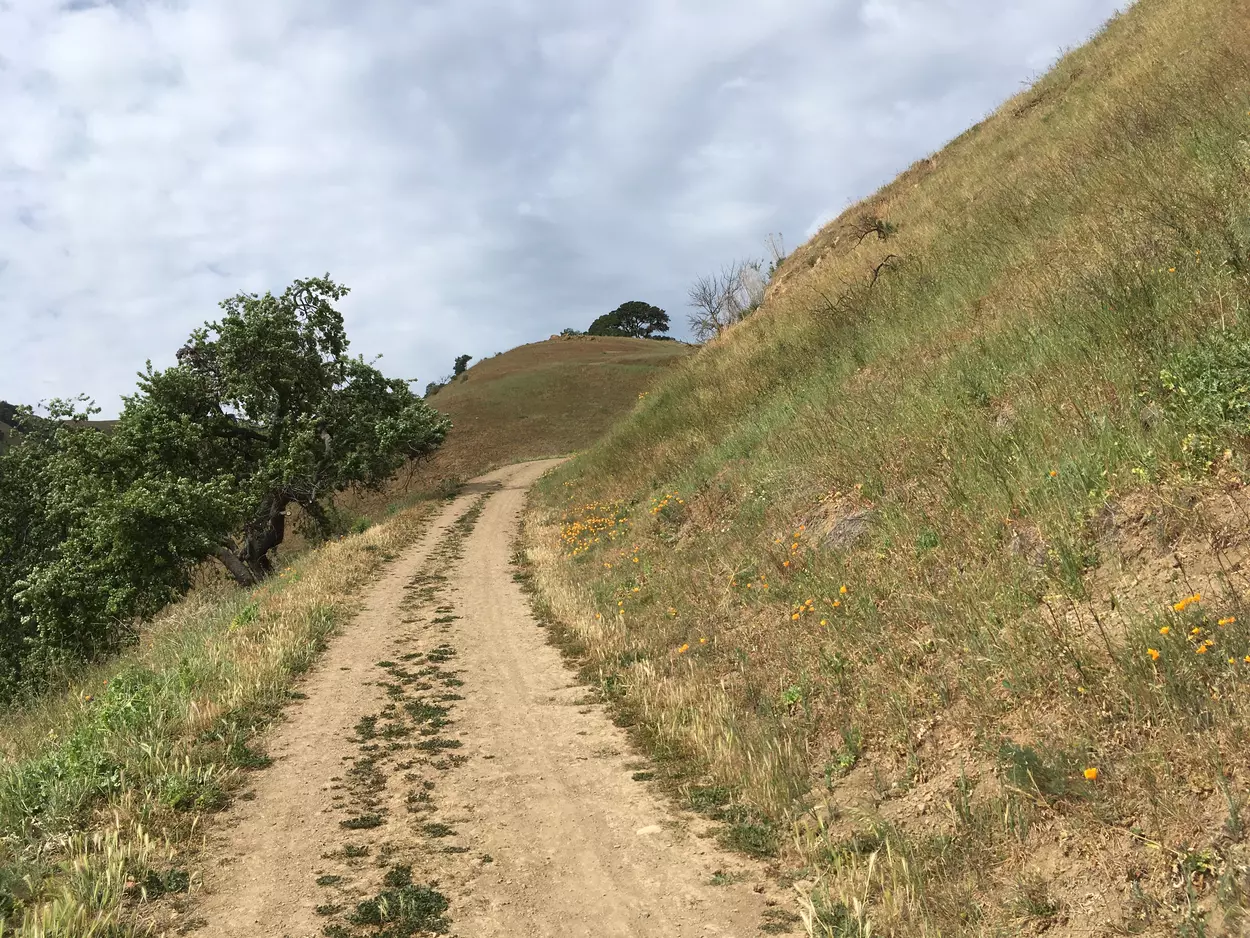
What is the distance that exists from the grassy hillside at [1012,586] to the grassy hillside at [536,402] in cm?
3186

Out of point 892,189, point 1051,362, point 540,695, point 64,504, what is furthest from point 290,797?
point 892,189

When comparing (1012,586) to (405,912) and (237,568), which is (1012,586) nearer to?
(405,912)

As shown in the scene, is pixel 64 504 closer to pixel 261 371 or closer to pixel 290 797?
pixel 261 371

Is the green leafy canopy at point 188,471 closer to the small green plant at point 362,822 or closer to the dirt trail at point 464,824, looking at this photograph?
the dirt trail at point 464,824

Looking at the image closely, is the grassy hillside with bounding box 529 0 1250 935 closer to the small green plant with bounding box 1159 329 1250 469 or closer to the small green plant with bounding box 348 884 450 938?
the small green plant with bounding box 1159 329 1250 469

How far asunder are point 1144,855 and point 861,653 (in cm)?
253

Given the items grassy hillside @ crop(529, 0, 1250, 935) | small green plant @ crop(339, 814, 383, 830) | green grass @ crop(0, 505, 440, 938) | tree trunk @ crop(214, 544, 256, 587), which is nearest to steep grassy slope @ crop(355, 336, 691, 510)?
tree trunk @ crop(214, 544, 256, 587)

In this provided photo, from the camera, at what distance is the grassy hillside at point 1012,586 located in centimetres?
328

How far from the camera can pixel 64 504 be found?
772 inches

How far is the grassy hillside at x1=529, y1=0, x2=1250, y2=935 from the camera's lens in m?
3.28

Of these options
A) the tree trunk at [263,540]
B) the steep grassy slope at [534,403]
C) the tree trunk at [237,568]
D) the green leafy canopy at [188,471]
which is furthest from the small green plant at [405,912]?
the steep grassy slope at [534,403]

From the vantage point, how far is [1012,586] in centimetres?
478

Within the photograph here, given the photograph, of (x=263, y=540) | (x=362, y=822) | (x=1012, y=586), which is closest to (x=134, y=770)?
(x=362, y=822)

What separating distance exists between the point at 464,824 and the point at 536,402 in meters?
56.2
